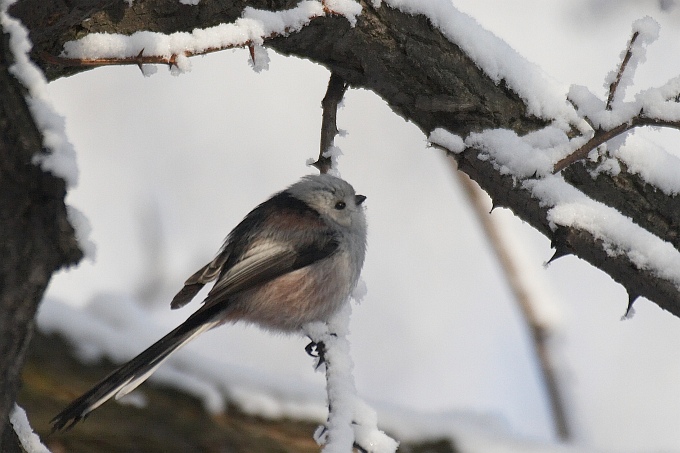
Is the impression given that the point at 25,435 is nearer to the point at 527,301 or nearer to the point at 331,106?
the point at 331,106

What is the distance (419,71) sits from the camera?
2.62 meters

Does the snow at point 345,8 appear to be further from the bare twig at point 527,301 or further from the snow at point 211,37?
the bare twig at point 527,301

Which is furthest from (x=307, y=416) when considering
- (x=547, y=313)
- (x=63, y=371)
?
(x=547, y=313)

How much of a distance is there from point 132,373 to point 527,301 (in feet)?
14.5

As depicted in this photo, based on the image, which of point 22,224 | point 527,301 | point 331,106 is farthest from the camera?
point 527,301

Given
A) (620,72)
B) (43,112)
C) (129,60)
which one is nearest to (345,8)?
(129,60)

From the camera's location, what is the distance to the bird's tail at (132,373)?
2.54 m

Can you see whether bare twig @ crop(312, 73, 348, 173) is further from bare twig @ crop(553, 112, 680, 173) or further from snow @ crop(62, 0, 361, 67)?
bare twig @ crop(553, 112, 680, 173)

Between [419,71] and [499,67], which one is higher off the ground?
[499,67]

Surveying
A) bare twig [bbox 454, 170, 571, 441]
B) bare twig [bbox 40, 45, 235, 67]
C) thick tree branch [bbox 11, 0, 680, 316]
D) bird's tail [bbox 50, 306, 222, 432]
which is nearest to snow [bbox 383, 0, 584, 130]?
thick tree branch [bbox 11, 0, 680, 316]

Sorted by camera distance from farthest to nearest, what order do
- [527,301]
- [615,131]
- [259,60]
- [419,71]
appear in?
[527,301] < [419,71] < [259,60] < [615,131]

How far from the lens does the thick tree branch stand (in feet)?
8.13

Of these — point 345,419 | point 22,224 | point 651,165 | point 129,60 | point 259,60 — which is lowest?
point 22,224

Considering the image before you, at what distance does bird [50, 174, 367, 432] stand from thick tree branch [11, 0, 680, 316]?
3.37ft
